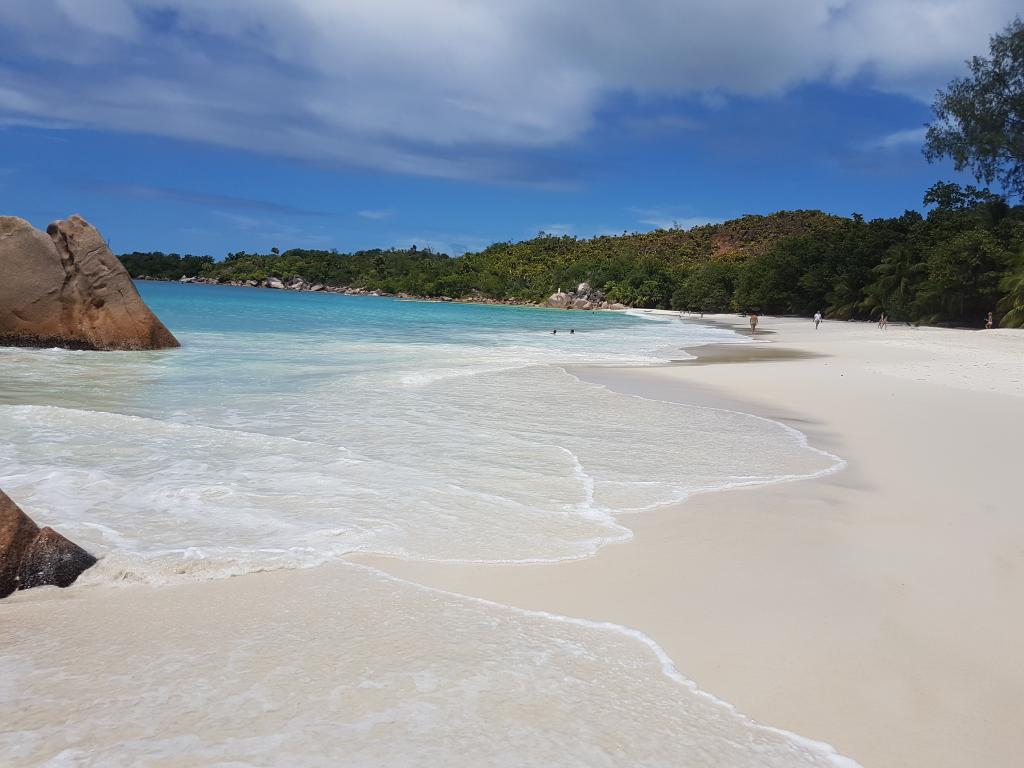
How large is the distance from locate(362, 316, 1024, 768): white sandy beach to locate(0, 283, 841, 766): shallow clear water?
0.71ft

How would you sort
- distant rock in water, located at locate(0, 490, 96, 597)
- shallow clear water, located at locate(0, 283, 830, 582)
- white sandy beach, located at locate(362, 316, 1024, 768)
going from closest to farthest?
white sandy beach, located at locate(362, 316, 1024, 768) < distant rock in water, located at locate(0, 490, 96, 597) < shallow clear water, located at locate(0, 283, 830, 582)

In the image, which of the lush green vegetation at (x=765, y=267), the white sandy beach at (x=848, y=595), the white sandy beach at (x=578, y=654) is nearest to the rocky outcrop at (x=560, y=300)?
the lush green vegetation at (x=765, y=267)

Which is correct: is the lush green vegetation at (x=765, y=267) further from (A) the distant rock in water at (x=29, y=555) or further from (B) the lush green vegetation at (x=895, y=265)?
A: (A) the distant rock in water at (x=29, y=555)

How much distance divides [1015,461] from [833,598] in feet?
14.4

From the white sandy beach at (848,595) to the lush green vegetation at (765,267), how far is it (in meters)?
33.2

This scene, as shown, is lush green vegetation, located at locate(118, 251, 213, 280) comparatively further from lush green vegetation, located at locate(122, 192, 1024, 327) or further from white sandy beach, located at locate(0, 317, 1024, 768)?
white sandy beach, located at locate(0, 317, 1024, 768)

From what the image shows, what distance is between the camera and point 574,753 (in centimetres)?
227

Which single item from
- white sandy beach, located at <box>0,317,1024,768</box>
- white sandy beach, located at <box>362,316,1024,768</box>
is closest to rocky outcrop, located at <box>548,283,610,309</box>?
white sandy beach, located at <box>362,316,1024,768</box>

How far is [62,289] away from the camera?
15195 millimetres

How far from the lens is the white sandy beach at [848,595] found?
2.62 m

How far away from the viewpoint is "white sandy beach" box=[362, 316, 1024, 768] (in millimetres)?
2619

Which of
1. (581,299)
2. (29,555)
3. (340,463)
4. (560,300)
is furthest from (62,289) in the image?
(560,300)

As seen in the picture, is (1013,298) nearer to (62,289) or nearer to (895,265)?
(895,265)

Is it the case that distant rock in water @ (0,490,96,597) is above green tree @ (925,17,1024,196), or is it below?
below
